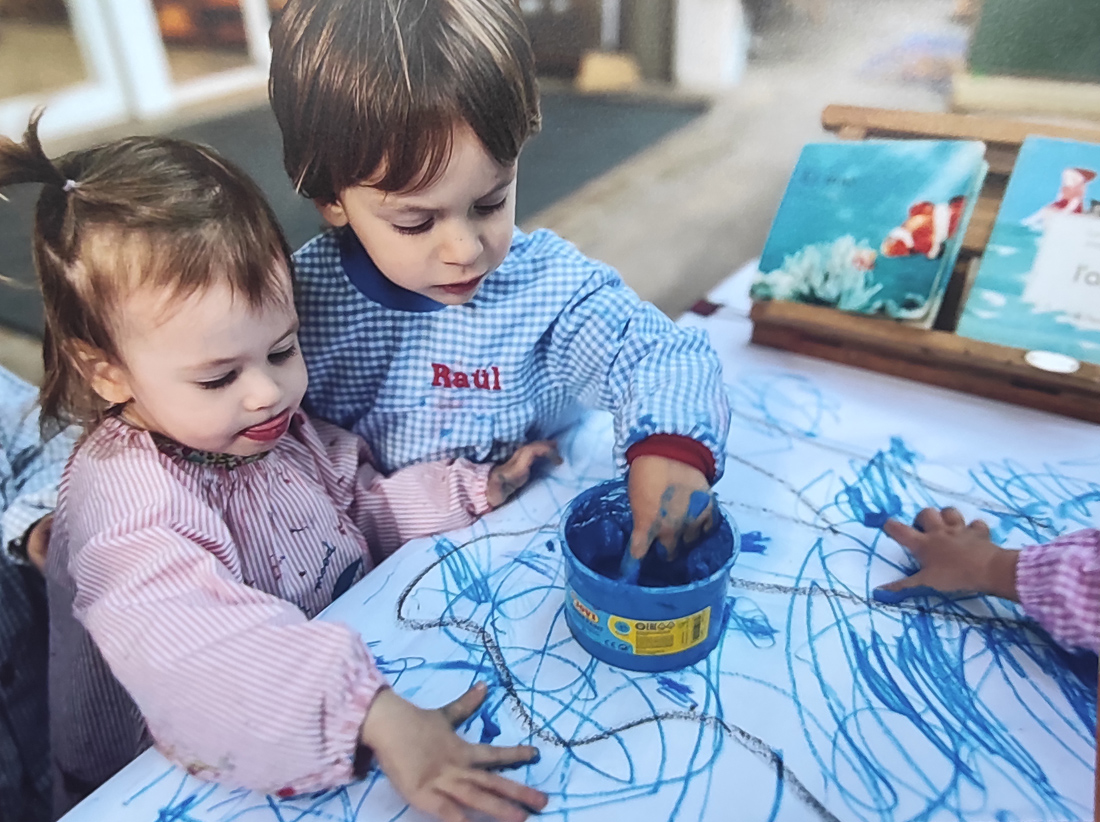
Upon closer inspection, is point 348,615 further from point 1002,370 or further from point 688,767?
point 1002,370

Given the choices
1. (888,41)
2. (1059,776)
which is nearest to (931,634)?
(1059,776)

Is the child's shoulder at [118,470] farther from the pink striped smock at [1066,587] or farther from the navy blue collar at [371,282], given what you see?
the pink striped smock at [1066,587]

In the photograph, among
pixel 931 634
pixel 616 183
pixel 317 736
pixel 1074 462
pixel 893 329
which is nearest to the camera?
pixel 317 736

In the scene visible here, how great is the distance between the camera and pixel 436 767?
1.49 feet

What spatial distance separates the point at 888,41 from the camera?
0.90 metres

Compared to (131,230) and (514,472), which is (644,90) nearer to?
(514,472)

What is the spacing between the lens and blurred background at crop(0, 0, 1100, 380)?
0.66 m

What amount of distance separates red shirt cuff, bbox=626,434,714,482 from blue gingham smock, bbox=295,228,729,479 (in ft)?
0.09

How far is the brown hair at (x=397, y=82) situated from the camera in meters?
0.51

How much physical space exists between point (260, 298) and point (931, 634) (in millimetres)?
492

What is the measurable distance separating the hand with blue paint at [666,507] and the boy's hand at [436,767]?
15 cm

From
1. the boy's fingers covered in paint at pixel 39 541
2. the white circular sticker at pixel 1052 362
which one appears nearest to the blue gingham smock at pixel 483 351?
the boy's fingers covered in paint at pixel 39 541

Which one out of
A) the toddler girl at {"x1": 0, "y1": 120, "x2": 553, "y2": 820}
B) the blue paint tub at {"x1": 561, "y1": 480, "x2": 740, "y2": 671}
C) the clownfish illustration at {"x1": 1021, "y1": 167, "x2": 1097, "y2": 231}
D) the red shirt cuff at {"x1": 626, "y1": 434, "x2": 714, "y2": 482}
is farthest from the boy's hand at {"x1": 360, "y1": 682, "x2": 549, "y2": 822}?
the clownfish illustration at {"x1": 1021, "y1": 167, "x2": 1097, "y2": 231}

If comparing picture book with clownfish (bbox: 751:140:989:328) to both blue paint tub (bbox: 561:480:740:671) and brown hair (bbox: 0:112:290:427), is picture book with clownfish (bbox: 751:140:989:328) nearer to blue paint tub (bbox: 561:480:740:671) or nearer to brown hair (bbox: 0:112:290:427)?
blue paint tub (bbox: 561:480:740:671)
